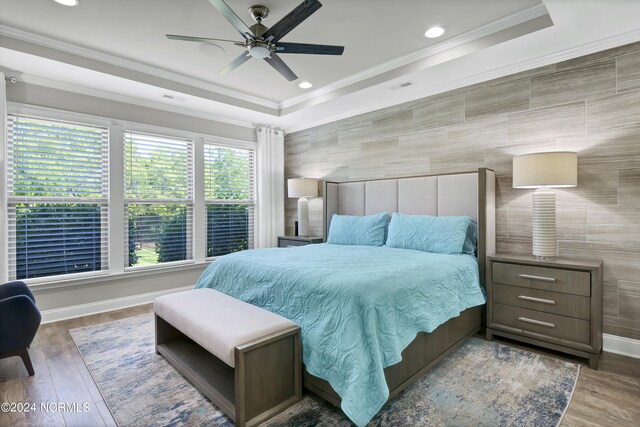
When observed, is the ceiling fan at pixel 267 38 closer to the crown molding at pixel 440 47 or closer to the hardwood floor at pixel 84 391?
the crown molding at pixel 440 47

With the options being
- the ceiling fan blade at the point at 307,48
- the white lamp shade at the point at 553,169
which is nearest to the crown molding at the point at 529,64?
the white lamp shade at the point at 553,169

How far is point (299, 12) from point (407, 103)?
2344mm

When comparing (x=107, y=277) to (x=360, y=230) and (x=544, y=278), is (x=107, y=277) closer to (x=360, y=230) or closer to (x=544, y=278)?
(x=360, y=230)

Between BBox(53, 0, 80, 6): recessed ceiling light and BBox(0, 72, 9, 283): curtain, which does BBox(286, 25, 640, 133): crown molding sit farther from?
BBox(0, 72, 9, 283): curtain

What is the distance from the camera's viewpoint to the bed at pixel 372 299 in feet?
5.53

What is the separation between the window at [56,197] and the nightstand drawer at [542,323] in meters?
4.28

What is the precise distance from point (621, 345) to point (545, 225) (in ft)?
3.67

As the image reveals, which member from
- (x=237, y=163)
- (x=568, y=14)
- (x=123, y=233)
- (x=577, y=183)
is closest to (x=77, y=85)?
(x=123, y=233)

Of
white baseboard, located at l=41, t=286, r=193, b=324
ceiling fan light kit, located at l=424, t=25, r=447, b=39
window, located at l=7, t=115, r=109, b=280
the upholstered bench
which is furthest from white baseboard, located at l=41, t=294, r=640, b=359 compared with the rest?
ceiling fan light kit, located at l=424, t=25, r=447, b=39

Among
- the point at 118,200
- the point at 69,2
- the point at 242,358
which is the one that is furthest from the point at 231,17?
the point at 118,200

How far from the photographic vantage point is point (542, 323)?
2580mm

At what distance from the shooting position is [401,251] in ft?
10.3

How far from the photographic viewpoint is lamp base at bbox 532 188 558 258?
8.86 ft

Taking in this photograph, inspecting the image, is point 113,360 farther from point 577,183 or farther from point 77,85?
point 577,183
